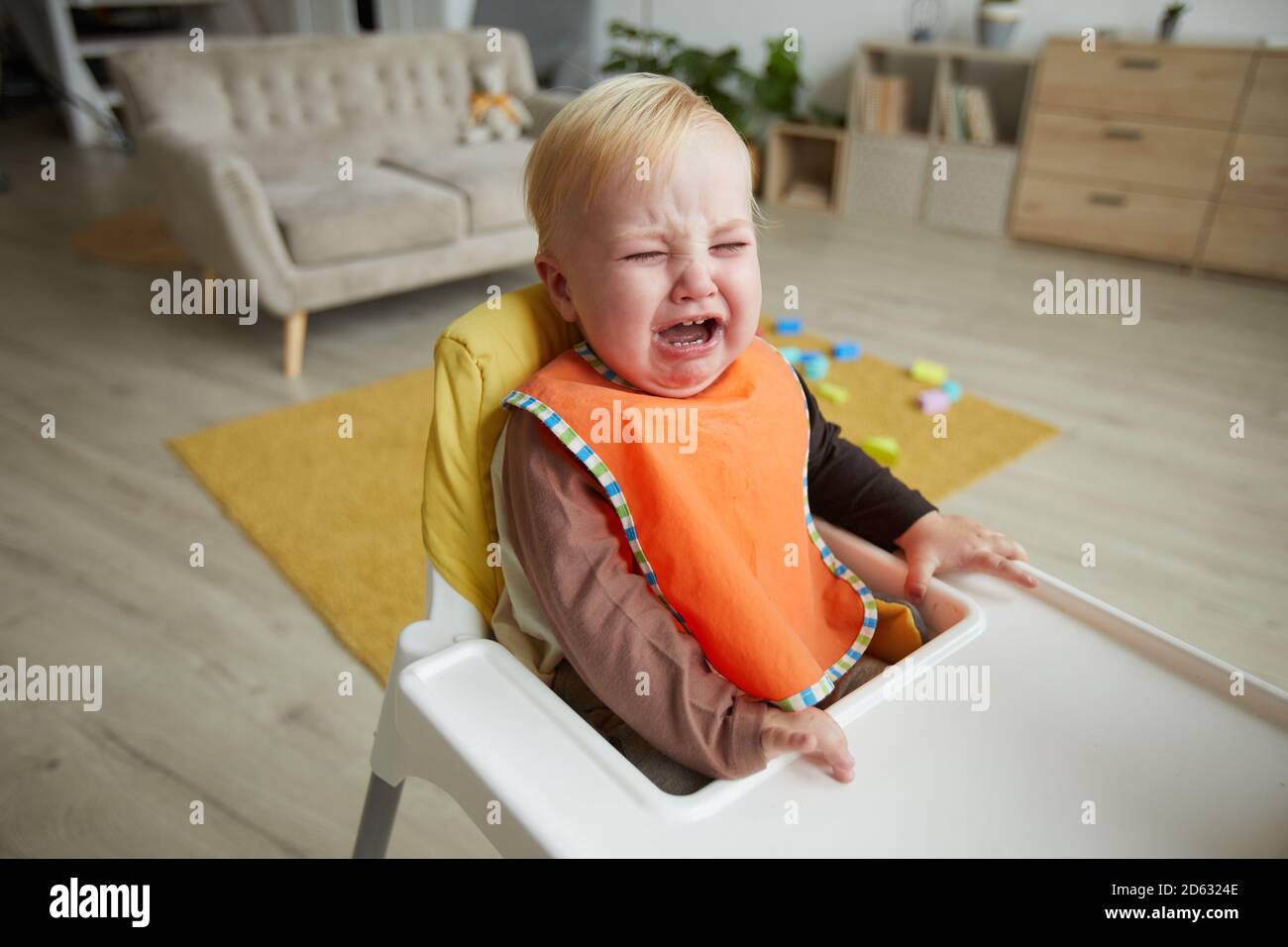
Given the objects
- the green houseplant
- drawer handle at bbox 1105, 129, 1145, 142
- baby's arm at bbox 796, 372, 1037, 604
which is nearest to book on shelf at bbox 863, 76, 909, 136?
the green houseplant

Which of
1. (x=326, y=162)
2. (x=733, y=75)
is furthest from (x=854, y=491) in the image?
(x=733, y=75)

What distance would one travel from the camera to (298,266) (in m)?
2.62

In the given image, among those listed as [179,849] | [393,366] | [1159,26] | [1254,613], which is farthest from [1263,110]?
[179,849]

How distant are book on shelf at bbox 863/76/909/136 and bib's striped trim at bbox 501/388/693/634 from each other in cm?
382

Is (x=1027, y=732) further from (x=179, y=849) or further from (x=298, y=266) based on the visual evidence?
(x=298, y=266)

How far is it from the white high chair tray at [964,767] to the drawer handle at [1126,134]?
335 centimetres

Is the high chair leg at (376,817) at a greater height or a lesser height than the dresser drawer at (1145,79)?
lesser

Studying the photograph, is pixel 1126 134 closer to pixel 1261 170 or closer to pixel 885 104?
pixel 1261 170

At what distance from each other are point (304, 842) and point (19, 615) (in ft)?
2.66

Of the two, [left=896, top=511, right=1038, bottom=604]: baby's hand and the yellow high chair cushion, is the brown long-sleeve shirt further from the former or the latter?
[left=896, top=511, right=1038, bottom=604]: baby's hand

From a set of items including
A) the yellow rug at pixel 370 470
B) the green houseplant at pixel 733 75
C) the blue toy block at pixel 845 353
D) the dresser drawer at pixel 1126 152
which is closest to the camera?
the yellow rug at pixel 370 470

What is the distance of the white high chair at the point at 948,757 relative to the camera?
0.66 m

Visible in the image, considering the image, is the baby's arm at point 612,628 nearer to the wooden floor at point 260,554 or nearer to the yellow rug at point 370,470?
the wooden floor at point 260,554

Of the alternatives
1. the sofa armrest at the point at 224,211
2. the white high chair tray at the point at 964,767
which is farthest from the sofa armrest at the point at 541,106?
the white high chair tray at the point at 964,767
